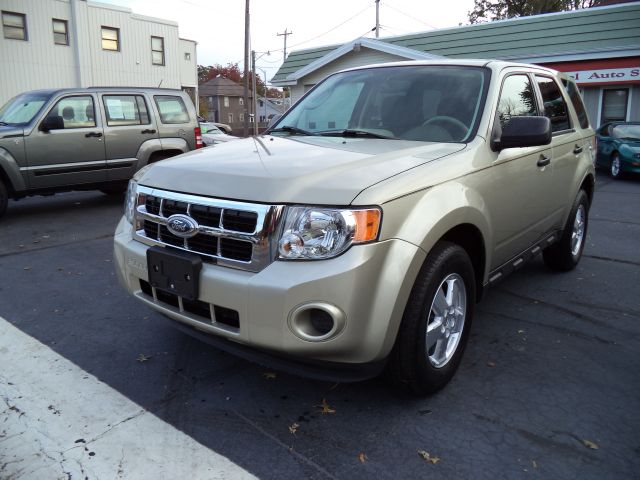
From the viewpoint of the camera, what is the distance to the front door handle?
3.96m

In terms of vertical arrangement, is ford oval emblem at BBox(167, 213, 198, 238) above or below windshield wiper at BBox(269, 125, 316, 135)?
below

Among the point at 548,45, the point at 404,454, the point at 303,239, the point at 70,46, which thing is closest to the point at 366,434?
the point at 404,454

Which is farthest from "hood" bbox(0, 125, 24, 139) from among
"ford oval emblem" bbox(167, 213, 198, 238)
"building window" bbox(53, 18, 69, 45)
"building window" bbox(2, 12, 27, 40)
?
"building window" bbox(53, 18, 69, 45)

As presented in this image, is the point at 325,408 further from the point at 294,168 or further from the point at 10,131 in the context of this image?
the point at 10,131

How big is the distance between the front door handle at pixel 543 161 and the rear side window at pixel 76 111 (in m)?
7.04

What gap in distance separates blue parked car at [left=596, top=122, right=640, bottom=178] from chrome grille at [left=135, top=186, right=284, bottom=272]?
41.4ft

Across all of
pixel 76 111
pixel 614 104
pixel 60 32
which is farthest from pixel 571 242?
pixel 60 32

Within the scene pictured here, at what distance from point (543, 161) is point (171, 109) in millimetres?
7349

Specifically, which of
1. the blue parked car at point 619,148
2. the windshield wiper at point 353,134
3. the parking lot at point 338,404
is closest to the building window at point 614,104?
the blue parked car at point 619,148

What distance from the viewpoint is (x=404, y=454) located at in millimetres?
2512

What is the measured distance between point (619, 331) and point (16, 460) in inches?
149

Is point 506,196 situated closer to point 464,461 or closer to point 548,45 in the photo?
point 464,461

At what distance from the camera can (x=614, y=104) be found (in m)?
16.6

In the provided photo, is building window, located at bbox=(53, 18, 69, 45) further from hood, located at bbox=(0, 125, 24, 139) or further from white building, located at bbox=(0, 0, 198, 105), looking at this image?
hood, located at bbox=(0, 125, 24, 139)
